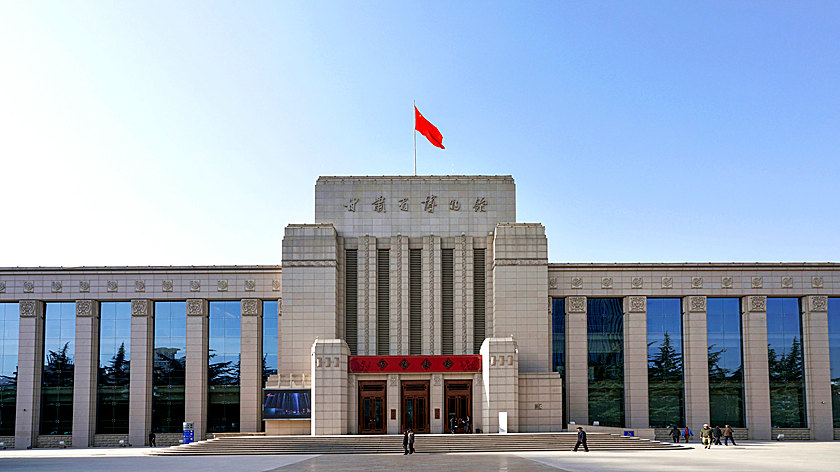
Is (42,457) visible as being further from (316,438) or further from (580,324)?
(580,324)

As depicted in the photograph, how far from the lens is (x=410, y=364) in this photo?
51406 millimetres

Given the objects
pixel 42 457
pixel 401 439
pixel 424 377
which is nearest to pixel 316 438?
pixel 401 439

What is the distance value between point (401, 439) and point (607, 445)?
10.7 meters

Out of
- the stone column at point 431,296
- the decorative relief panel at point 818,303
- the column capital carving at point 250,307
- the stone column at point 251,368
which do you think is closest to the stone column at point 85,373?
the stone column at point 251,368

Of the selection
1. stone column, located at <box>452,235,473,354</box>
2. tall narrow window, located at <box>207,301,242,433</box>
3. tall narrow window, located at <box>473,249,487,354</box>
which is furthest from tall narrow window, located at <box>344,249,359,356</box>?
tall narrow window, located at <box>473,249,487,354</box>

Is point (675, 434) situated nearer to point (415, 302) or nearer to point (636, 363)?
point (636, 363)

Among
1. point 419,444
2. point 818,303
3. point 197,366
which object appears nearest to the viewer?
point 419,444

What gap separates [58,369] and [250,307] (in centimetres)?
1254

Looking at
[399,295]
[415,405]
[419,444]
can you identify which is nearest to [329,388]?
[415,405]

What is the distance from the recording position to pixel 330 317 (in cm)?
5447

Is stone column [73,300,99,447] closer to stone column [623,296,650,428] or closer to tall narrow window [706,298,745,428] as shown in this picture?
stone column [623,296,650,428]

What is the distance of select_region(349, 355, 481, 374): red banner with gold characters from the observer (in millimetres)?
51281

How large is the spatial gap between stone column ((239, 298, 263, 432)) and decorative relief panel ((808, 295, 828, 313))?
34686mm

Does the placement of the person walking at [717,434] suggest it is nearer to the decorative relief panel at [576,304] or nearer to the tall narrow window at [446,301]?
the decorative relief panel at [576,304]
